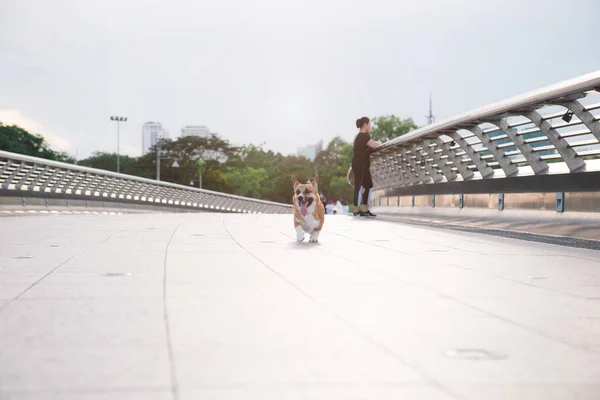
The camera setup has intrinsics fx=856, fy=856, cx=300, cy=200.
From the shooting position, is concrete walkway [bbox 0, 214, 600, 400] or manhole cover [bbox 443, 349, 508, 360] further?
manhole cover [bbox 443, 349, 508, 360]

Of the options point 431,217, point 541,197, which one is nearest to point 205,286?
point 541,197

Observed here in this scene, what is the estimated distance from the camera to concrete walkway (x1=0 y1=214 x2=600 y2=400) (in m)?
3.37

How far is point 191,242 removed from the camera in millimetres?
11062

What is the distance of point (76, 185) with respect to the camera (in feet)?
98.5

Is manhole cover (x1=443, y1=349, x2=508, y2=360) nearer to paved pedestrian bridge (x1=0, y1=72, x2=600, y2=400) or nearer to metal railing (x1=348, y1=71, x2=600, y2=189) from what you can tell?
paved pedestrian bridge (x1=0, y1=72, x2=600, y2=400)

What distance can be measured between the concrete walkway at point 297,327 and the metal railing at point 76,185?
1583cm

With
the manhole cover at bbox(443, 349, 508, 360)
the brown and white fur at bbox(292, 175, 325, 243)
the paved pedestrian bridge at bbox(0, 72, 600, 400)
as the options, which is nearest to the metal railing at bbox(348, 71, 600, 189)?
the paved pedestrian bridge at bbox(0, 72, 600, 400)

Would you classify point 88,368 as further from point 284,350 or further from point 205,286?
point 205,286

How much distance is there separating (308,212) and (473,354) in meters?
7.34

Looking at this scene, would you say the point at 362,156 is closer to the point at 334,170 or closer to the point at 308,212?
the point at 308,212

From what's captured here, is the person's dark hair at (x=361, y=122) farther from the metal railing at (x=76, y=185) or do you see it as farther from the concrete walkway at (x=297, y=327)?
the concrete walkway at (x=297, y=327)

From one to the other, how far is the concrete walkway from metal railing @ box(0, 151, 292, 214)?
51.9ft

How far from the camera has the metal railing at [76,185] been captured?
23.9m

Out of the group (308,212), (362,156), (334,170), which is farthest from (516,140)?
(334,170)
